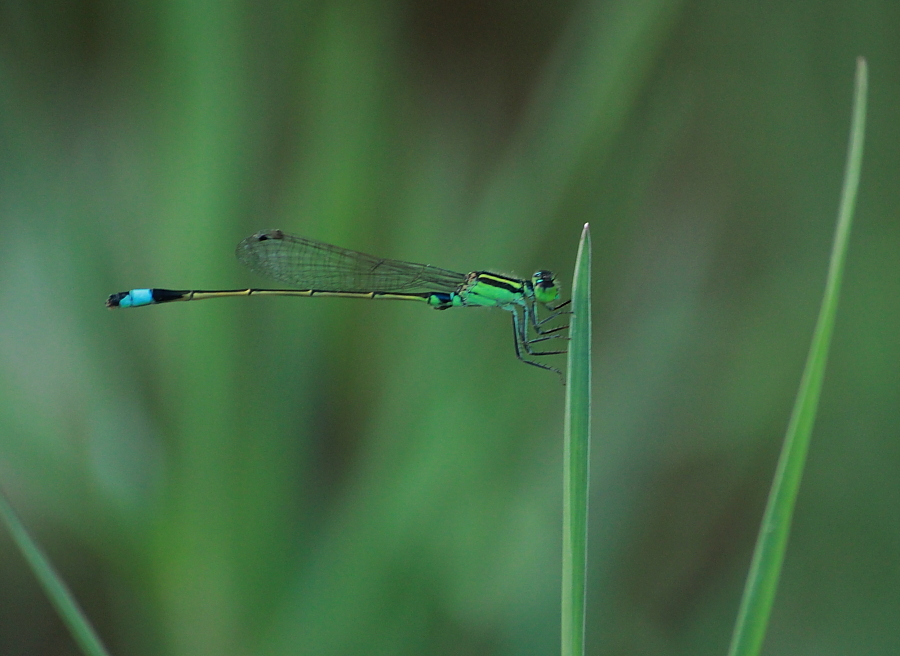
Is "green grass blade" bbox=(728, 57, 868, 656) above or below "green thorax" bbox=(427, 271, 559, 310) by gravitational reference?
below

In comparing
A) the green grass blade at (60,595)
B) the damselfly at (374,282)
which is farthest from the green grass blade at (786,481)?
the damselfly at (374,282)

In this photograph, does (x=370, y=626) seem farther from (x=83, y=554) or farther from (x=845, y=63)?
(x=845, y=63)

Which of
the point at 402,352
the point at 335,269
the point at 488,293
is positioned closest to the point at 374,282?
the point at 335,269

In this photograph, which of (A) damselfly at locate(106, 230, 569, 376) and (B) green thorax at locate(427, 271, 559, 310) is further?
(B) green thorax at locate(427, 271, 559, 310)

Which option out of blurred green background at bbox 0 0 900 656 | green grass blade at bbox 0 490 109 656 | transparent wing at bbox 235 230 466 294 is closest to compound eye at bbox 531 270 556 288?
blurred green background at bbox 0 0 900 656

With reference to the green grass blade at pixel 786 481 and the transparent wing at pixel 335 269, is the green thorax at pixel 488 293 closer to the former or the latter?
the transparent wing at pixel 335 269

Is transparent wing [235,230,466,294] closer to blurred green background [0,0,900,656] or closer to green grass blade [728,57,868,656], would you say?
blurred green background [0,0,900,656]

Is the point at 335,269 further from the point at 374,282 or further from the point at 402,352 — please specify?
the point at 402,352

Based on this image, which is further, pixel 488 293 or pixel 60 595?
pixel 488 293
